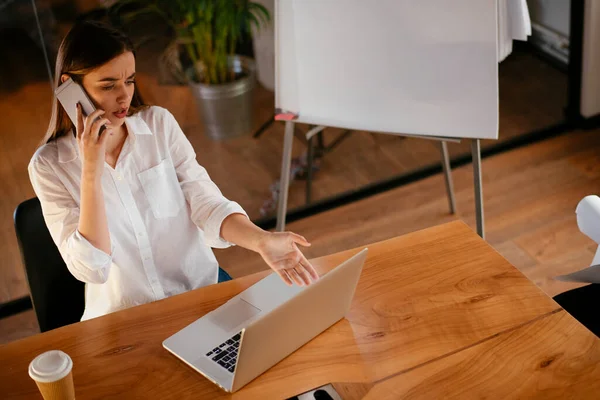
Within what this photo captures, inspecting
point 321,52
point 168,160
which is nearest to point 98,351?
point 168,160

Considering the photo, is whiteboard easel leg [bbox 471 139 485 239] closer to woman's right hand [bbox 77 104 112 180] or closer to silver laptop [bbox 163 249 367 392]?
silver laptop [bbox 163 249 367 392]

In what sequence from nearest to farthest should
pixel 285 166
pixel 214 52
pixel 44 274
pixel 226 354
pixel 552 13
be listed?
pixel 226 354, pixel 44 274, pixel 285 166, pixel 214 52, pixel 552 13

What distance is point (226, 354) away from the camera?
155cm

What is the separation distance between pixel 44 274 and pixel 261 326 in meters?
0.74

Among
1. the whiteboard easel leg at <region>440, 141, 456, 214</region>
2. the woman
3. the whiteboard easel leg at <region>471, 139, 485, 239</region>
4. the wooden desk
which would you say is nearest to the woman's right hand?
the woman

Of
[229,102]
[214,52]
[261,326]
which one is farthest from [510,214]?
[261,326]

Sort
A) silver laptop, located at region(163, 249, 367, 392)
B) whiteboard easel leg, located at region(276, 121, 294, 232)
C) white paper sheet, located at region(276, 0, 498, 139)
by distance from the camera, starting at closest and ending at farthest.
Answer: silver laptop, located at region(163, 249, 367, 392)
white paper sheet, located at region(276, 0, 498, 139)
whiteboard easel leg, located at region(276, 121, 294, 232)

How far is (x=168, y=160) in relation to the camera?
1.93 m

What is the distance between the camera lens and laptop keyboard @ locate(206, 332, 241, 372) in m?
1.53

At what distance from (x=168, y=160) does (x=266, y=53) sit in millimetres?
1369

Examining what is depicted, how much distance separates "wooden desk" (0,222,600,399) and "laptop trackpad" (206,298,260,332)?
29 mm

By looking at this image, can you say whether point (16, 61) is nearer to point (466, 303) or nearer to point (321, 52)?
point (321, 52)

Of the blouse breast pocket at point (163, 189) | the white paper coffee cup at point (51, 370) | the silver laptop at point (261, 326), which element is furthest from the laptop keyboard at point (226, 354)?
the blouse breast pocket at point (163, 189)

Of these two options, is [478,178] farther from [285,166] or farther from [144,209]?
[144,209]
